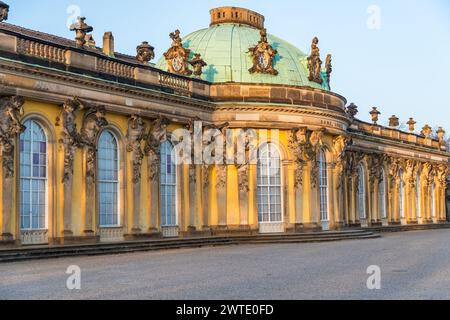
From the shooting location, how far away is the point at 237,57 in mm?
36469

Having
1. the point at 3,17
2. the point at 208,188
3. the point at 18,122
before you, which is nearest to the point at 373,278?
the point at 18,122

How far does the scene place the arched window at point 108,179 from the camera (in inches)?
1082

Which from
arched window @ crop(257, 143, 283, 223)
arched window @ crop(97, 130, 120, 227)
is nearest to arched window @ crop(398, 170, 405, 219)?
arched window @ crop(257, 143, 283, 223)

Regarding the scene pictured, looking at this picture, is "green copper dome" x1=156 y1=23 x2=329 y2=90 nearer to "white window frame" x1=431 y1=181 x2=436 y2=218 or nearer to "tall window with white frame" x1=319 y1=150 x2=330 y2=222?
"tall window with white frame" x1=319 y1=150 x2=330 y2=222

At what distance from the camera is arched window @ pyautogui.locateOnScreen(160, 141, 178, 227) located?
100ft

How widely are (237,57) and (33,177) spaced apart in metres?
15.1

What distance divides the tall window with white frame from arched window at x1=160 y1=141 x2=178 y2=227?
8864 millimetres

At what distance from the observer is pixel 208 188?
109ft

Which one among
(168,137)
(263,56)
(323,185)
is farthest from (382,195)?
(168,137)

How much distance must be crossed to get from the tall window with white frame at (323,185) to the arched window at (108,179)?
12.5m

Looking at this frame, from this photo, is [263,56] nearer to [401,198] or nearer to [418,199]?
[401,198]

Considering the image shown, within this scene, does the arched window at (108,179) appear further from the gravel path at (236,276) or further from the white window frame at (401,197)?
the white window frame at (401,197)

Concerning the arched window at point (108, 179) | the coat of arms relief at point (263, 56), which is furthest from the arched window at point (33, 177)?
the coat of arms relief at point (263, 56)

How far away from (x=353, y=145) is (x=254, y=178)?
519 inches
